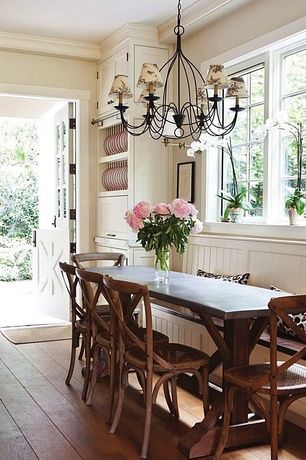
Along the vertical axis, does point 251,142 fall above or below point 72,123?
below

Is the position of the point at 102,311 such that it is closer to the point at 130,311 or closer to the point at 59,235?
the point at 130,311

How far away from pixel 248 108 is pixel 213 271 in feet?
4.26

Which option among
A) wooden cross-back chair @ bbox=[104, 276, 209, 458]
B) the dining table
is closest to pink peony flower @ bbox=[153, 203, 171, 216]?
the dining table

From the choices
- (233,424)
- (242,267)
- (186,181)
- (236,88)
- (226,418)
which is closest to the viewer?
(226,418)

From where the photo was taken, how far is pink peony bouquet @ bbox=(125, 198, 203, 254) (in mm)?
3502

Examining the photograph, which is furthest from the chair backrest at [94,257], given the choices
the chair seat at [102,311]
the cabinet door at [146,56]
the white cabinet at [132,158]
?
the cabinet door at [146,56]

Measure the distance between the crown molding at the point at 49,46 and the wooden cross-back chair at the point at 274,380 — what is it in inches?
155


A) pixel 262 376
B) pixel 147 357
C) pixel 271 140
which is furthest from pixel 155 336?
pixel 271 140

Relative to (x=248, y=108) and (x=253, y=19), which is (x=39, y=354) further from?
(x=253, y=19)

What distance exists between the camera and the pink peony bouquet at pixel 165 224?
3502mm

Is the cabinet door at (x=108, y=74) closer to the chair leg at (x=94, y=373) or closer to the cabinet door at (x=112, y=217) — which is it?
the cabinet door at (x=112, y=217)

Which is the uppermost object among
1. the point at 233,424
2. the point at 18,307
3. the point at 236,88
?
the point at 236,88

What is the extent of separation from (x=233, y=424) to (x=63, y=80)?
3.99 meters

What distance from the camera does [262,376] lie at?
2.59 m
